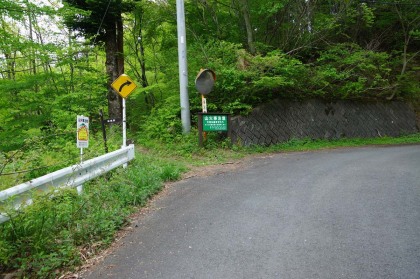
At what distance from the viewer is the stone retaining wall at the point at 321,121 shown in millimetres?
11359

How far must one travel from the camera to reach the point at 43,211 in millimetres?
3646

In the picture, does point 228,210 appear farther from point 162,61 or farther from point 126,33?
point 126,33

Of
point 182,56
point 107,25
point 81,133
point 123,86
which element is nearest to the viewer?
point 81,133

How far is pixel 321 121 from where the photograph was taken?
13.4 m

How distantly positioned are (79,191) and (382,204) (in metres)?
4.86

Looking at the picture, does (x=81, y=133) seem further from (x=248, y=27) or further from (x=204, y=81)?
(x=248, y=27)

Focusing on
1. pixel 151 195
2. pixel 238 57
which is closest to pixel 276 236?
pixel 151 195

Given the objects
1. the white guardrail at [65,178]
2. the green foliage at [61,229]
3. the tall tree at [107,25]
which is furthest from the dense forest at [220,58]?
the green foliage at [61,229]

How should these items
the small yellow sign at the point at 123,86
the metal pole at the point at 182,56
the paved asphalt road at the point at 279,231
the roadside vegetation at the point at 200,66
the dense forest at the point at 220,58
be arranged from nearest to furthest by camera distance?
the paved asphalt road at the point at 279,231 < the small yellow sign at the point at 123,86 < the roadside vegetation at the point at 200,66 < the metal pole at the point at 182,56 < the dense forest at the point at 220,58

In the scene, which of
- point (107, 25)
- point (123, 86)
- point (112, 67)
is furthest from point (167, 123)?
point (107, 25)

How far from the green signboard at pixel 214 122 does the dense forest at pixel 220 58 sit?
1.08m

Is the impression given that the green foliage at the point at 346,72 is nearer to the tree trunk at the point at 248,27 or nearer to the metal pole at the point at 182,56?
the tree trunk at the point at 248,27

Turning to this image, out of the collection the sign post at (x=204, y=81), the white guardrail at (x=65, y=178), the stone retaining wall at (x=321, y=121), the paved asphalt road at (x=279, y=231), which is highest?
the sign post at (x=204, y=81)

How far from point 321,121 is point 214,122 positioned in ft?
19.7
